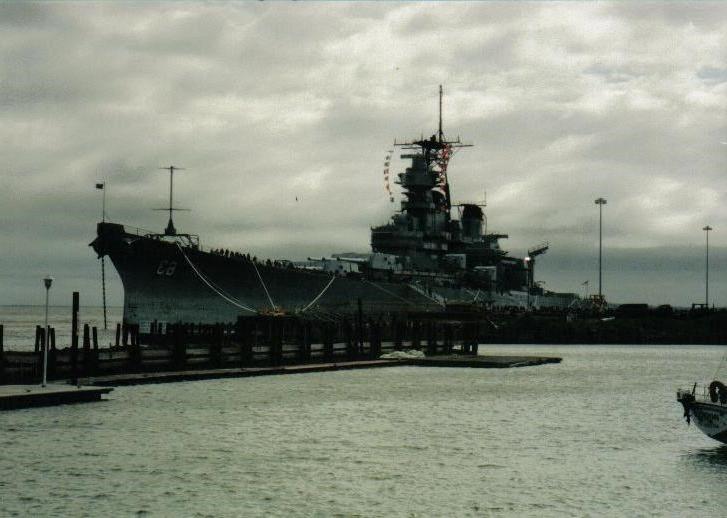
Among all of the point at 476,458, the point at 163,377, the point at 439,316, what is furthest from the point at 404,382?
the point at 439,316

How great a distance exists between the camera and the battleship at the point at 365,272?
74688mm

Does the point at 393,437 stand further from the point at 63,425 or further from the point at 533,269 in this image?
the point at 533,269

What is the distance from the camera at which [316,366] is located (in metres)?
52.7

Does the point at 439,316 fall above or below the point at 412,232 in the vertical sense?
below

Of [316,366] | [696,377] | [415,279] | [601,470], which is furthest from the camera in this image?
[415,279]

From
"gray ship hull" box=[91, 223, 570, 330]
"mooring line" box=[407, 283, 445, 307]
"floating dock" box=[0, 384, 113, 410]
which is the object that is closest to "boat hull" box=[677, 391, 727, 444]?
"floating dock" box=[0, 384, 113, 410]

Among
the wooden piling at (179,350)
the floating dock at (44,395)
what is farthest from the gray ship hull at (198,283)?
the floating dock at (44,395)

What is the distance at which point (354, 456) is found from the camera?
26.4m

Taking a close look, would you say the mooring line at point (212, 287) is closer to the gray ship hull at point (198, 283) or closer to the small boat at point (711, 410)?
the gray ship hull at point (198, 283)

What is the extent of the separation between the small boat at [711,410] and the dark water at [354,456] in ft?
2.38

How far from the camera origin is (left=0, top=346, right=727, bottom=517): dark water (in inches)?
821

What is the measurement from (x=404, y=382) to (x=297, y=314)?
3130 centimetres

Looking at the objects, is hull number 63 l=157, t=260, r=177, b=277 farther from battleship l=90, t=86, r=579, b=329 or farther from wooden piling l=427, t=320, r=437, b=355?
wooden piling l=427, t=320, r=437, b=355

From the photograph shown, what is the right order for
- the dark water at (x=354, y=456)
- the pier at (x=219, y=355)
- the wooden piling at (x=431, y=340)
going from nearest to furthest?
1. the dark water at (x=354, y=456)
2. the pier at (x=219, y=355)
3. the wooden piling at (x=431, y=340)
